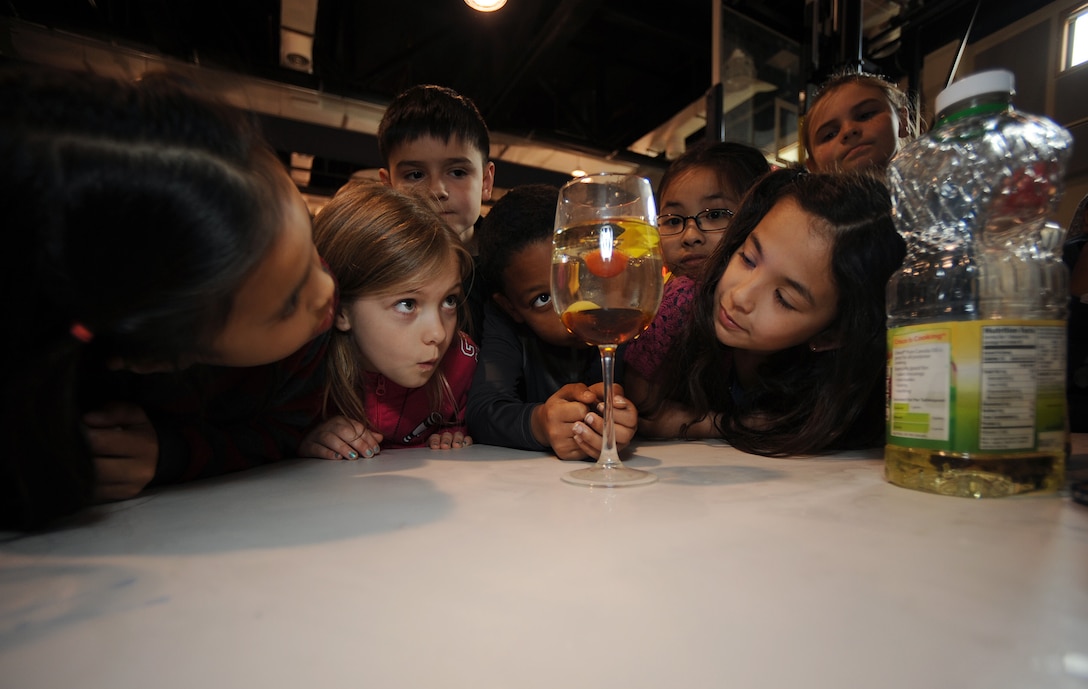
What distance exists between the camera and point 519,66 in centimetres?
371

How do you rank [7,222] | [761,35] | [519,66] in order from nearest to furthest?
[7,222]
[761,35]
[519,66]

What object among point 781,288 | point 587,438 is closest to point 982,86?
point 781,288

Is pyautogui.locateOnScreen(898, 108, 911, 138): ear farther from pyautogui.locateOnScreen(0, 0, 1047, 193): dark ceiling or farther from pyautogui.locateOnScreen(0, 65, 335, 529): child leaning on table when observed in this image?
pyautogui.locateOnScreen(0, 65, 335, 529): child leaning on table

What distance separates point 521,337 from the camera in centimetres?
132

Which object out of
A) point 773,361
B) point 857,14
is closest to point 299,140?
point 857,14

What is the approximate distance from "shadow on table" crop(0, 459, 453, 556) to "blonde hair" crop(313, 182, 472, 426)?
0.34 metres

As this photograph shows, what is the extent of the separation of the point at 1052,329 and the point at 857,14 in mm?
2202

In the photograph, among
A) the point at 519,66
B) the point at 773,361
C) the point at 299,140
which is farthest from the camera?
the point at 299,140

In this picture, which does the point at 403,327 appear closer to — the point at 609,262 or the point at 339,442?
the point at 339,442

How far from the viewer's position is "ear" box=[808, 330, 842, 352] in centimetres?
94

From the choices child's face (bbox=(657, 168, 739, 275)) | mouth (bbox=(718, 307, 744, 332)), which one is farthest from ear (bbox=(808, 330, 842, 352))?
child's face (bbox=(657, 168, 739, 275))

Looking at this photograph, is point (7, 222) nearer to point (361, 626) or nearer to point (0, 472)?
point (0, 472)

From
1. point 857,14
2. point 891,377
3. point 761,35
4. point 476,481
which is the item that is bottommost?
point 476,481

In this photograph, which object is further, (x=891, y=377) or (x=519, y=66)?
(x=519, y=66)
